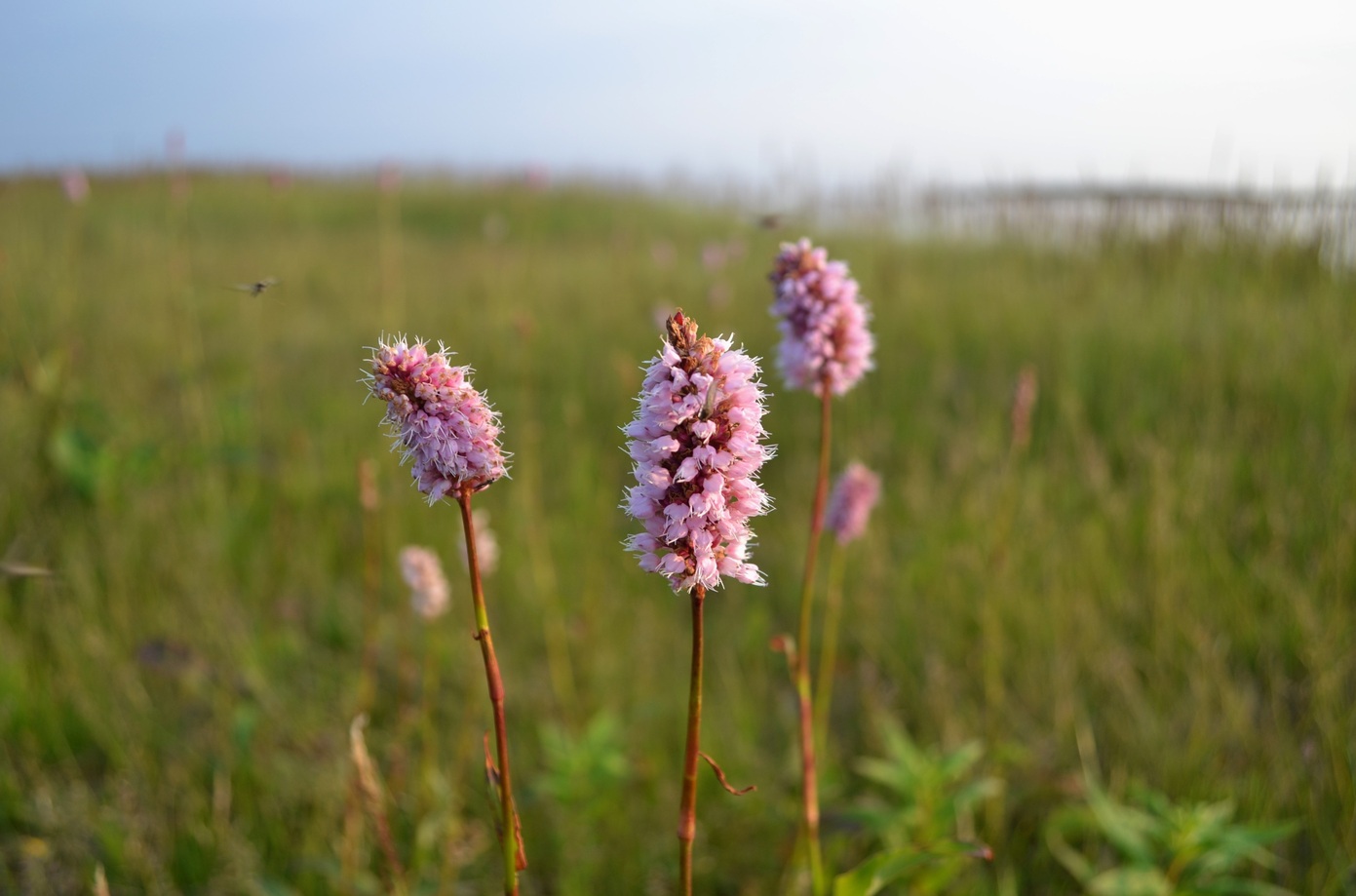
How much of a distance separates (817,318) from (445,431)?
3.12ft

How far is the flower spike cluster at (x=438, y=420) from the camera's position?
1.05m

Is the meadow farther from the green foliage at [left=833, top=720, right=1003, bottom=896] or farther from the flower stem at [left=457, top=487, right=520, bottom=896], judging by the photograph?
the flower stem at [left=457, top=487, right=520, bottom=896]

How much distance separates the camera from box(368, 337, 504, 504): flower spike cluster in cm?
105

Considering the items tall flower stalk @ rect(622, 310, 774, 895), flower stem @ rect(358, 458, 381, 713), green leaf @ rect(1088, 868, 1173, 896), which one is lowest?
green leaf @ rect(1088, 868, 1173, 896)

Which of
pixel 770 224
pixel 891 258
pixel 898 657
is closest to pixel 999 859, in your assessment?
pixel 898 657

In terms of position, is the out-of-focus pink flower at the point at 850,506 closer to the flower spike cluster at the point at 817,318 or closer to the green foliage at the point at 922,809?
the green foliage at the point at 922,809

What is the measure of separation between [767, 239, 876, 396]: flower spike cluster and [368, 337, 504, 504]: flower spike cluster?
89cm

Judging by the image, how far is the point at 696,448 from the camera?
38.5 inches

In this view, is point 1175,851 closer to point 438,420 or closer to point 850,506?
point 850,506

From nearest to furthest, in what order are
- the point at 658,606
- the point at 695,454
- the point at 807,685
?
1. the point at 695,454
2. the point at 807,685
3. the point at 658,606

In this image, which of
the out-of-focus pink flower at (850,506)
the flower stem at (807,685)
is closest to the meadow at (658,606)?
the out-of-focus pink flower at (850,506)

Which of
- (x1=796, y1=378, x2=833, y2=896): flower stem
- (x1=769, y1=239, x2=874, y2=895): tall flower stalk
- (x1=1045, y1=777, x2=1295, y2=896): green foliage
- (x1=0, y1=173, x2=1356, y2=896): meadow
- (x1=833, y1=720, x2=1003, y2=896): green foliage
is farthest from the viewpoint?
(x1=0, y1=173, x2=1356, y2=896): meadow

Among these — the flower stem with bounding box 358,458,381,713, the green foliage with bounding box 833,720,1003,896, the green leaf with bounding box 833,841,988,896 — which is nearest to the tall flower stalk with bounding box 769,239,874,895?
the green leaf with bounding box 833,841,988,896

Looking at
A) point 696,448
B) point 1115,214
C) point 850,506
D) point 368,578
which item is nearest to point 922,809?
point 850,506
